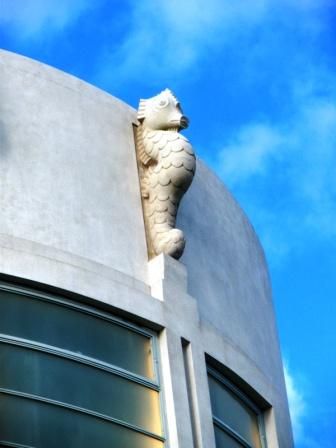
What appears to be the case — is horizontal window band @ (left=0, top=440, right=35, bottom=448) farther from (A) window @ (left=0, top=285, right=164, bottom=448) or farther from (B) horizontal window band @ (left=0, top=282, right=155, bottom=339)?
(B) horizontal window band @ (left=0, top=282, right=155, bottom=339)

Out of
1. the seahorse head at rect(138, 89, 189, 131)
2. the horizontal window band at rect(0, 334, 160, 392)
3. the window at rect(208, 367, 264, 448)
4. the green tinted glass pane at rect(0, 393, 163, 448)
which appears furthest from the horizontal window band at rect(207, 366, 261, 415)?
the seahorse head at rect(138, 89, 189, 131)

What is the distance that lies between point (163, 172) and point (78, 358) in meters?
4.10

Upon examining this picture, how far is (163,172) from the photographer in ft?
83.2

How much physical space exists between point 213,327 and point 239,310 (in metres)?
1.56

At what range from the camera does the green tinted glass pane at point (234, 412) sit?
80.9 feet

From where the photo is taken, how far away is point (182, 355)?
2394cm

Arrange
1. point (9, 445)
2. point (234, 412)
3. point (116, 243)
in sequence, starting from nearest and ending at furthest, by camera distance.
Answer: point (9, 445) < point (116, 243) < point (234, 412)

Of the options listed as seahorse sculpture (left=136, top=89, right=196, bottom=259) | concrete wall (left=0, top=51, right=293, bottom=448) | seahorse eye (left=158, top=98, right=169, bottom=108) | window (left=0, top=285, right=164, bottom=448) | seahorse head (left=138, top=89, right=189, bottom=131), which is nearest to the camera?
window (left=0, top=285, right=164, bottom=448)

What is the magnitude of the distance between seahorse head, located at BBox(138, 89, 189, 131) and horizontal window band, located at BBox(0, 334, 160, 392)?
15.7ft

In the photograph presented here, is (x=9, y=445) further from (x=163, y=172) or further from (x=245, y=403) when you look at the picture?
(x=163, y=172)

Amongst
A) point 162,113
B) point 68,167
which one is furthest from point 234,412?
point 162,113

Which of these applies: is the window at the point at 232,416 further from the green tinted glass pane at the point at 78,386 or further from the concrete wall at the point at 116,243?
the green tinted glass pane at the point at 78,386

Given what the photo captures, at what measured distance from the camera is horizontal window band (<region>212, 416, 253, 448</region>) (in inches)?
956

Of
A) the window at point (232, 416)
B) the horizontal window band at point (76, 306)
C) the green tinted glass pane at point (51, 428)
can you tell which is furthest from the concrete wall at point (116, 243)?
the green tinted glass pane at point (51, 428)
